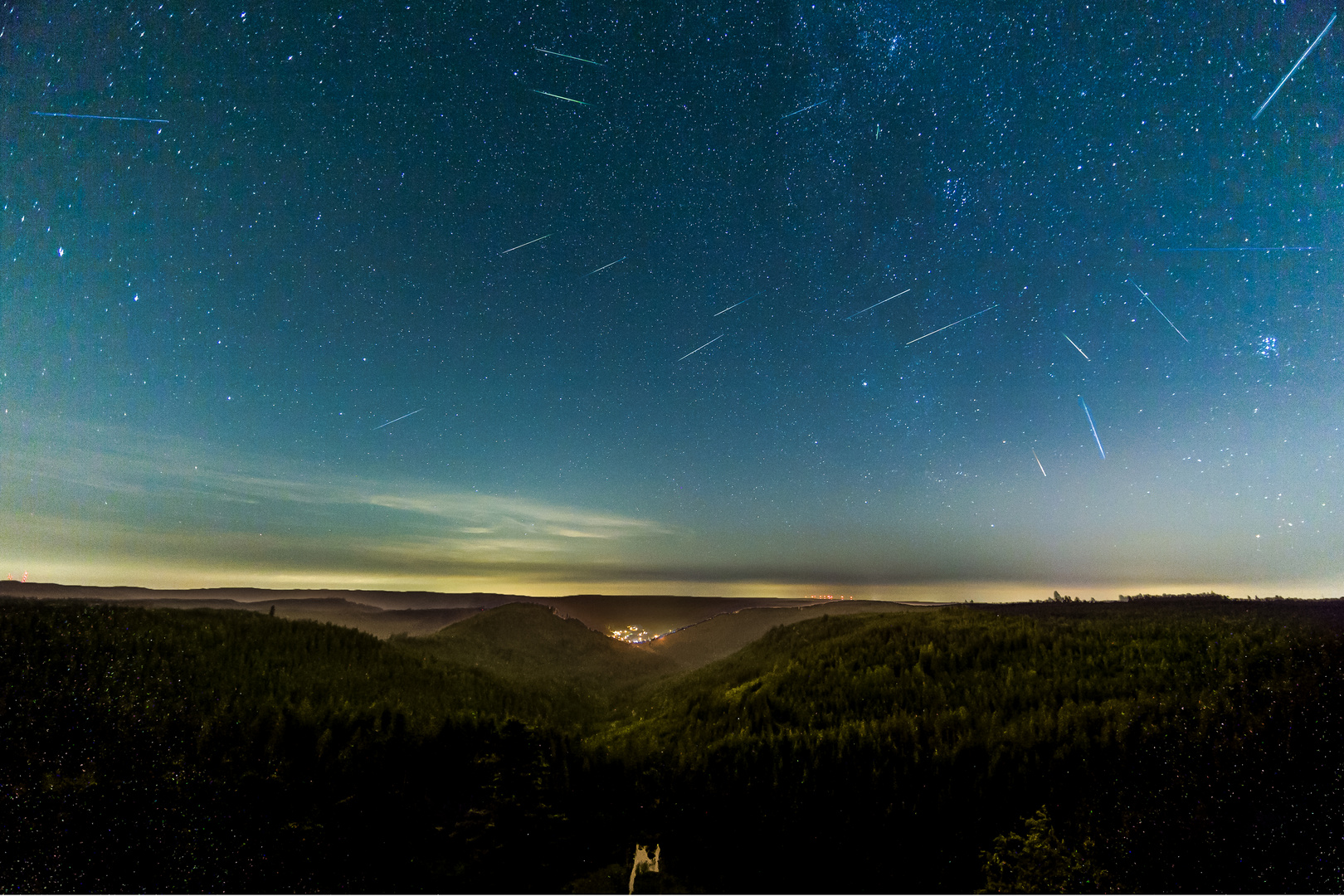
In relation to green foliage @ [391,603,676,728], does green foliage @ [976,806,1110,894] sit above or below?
above

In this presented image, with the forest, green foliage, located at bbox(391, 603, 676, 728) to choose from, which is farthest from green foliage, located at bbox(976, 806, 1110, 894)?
green foliage, located at bbox(391, 603, 676, 728)

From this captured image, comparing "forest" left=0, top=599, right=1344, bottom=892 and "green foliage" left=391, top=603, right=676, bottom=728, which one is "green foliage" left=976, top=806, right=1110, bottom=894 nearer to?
"forest" left=0, top=599, right=1344, bottom=892

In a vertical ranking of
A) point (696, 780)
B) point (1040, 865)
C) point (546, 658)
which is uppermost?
point (1040, 865)

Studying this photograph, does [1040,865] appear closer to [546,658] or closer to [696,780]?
[696,780]

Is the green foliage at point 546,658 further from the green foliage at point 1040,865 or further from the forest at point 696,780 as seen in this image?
the green foliage at point 1040,865

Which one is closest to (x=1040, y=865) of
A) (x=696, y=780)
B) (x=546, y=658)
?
(x=696, y=780)

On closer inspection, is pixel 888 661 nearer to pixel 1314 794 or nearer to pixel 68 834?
pixel 1314 794
